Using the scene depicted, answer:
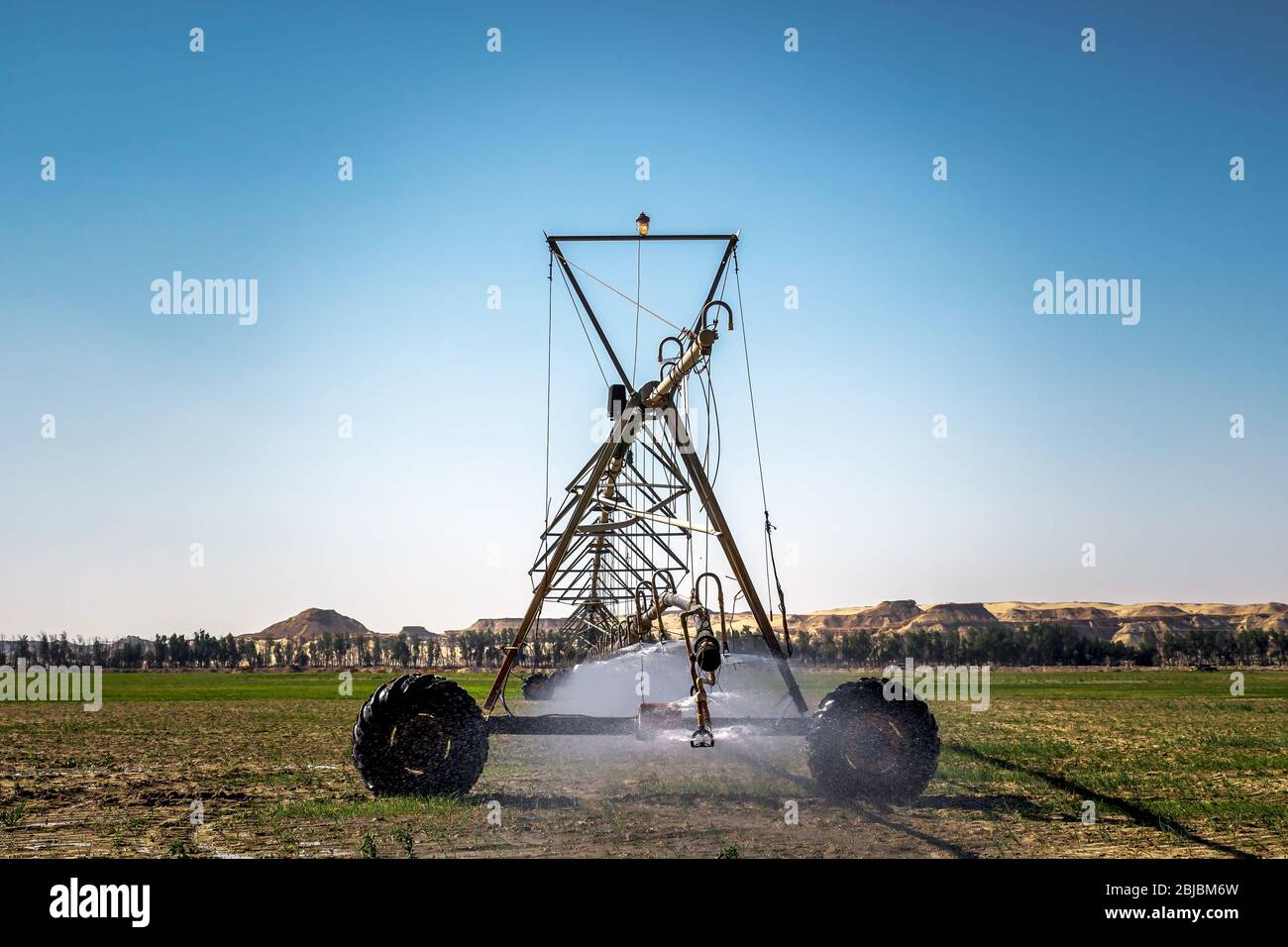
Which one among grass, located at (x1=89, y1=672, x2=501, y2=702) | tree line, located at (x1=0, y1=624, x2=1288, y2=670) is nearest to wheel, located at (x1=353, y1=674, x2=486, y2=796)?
grass, located at (x1=89, y1=672, x2=501, y2=702)

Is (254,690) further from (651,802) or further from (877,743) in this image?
(877,743)

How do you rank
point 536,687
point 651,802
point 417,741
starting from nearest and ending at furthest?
point 651,802
point 417,741
point 536,687

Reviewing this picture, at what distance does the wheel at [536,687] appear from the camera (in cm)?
2877

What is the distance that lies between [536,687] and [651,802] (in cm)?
2167

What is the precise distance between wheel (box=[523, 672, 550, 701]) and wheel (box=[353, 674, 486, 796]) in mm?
17208

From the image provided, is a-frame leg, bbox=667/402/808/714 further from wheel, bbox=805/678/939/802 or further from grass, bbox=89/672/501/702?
grass, bbox=89/672/501/702

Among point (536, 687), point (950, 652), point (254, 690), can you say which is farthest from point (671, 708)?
point (950, 652)

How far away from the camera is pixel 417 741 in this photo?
33.0 ft

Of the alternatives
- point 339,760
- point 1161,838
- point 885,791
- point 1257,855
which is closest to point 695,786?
point 885,791

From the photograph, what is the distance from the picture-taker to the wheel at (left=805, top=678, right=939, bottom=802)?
30.6 feet

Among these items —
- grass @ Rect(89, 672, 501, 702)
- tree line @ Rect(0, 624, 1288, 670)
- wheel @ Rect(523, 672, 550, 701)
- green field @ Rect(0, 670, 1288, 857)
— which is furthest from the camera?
tree line @ Rect(0, 624, 1288, 670)

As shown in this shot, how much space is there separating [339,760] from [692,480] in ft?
26.8

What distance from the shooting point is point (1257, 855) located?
735 centimetres
